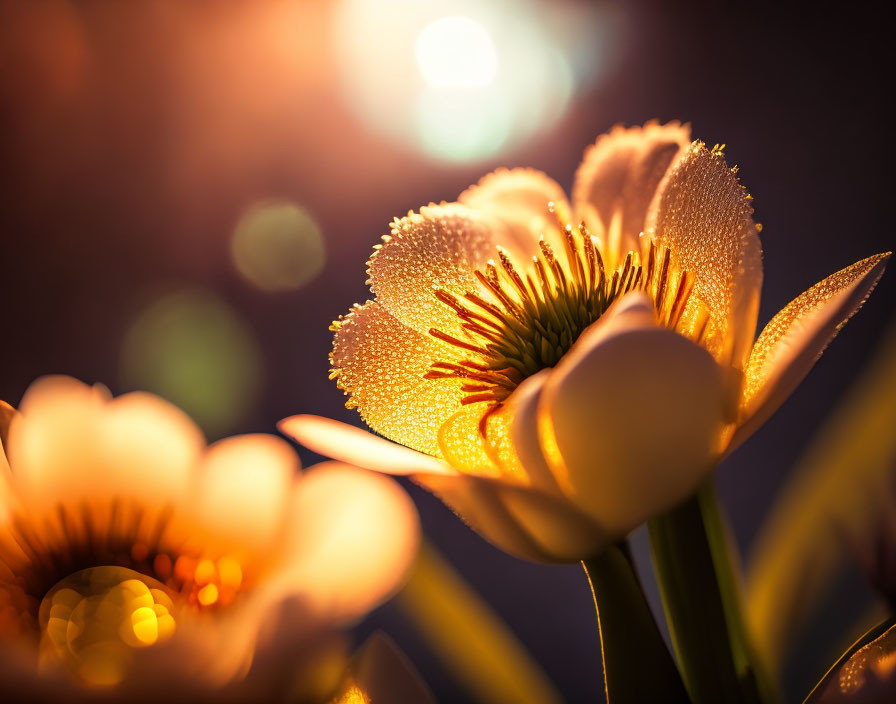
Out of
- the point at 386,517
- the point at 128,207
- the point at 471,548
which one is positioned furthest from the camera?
the point at 128,207

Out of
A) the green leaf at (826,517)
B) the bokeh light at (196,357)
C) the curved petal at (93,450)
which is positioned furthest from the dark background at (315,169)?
the curved petal at (93,450)

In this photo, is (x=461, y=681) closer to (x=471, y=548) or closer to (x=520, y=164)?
(x=471, y=548)

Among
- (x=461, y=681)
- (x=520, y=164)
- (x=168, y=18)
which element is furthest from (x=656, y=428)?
(x=168, y=18)

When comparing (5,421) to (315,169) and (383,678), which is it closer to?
(383,678)

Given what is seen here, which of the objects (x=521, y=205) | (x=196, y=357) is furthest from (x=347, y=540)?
(x=196, y=357)

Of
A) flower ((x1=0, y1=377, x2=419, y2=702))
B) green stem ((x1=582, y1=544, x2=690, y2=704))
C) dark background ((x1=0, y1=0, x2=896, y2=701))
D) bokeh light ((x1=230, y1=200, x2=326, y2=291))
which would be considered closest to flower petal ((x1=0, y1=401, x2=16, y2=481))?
flower ((x1=0, y1=377, x2=419, y2=702))

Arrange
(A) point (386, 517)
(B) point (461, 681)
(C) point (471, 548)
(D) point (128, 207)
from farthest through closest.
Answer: (D) point (128, 207)
(C) point (471, 548)
(B) point (461, 681)
(A) point (386, 517)

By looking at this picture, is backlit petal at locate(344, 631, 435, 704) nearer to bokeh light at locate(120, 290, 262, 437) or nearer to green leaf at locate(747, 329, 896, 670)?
green leaf at locate(747, 329, 896, 670)
